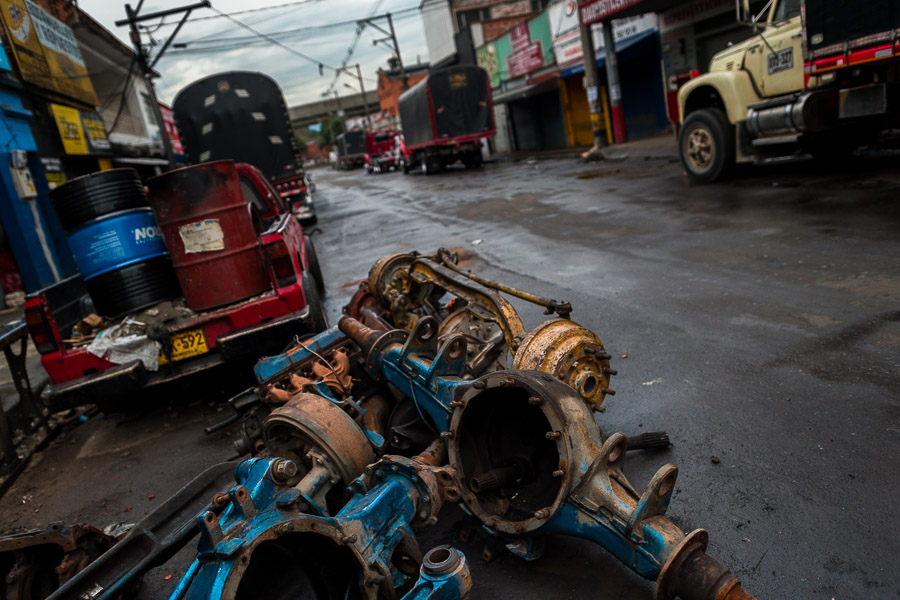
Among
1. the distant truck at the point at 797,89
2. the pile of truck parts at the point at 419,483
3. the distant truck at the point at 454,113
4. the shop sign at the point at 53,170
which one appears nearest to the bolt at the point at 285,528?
the pile of truck parts at the point at 419,483

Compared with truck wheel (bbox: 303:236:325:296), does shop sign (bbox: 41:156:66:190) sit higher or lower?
higher

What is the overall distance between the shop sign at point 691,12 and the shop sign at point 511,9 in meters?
23.7

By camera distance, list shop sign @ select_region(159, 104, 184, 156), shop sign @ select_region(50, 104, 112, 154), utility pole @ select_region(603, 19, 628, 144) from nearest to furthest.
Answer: shop sign @ select_region(50, 104, 112, 154)
utility pole @ select_region(603, 19, 628, 144)
shop sign @ select_region(159, 104, 184, 156)

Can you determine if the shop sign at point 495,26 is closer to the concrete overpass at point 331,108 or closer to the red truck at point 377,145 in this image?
the red truck at point 377,145

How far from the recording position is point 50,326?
431cm

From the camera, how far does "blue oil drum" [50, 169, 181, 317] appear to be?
4.59 m

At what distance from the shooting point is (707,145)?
10164 mm

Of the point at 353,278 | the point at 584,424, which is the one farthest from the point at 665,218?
the point at 584,424

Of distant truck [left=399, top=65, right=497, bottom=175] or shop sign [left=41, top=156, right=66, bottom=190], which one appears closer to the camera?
shop sign [left=41, top=156, right=66, bottom=190]

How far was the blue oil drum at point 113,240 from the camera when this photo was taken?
4.59 m

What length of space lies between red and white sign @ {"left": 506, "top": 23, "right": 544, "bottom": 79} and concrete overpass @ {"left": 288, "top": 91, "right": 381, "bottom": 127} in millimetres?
47167

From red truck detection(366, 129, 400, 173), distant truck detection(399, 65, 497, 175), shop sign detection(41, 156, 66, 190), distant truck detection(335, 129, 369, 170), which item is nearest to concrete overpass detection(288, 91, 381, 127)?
distant truck detection(335, 129, 369, 170)

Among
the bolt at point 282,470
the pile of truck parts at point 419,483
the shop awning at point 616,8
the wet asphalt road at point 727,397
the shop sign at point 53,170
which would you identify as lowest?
the wet asphalt road at point 727,397

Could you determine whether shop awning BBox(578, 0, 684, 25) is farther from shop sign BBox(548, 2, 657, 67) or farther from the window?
the window
